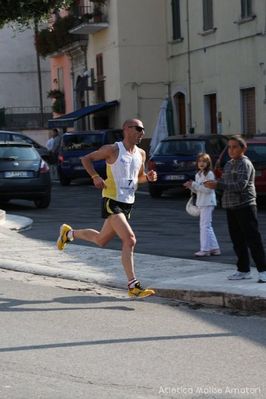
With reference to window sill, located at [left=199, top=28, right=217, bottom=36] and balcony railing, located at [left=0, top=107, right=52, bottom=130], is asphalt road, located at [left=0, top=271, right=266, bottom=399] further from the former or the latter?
balcony railing, located at [left=0, top=107, right=52, bottom=130]

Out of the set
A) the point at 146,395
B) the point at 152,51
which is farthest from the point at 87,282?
the point at 152,51

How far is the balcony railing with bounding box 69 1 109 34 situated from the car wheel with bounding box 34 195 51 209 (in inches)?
621

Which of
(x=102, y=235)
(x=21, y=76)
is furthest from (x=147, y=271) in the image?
(x=21, y=76)

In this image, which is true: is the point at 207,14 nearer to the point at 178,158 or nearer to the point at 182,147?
the point at 182,147

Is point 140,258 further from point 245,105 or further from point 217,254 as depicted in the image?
point 245,105

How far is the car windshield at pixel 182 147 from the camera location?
21750mm

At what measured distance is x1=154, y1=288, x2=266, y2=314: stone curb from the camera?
8.39 m

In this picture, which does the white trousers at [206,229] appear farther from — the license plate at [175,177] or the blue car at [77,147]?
the blue car at [77,147]

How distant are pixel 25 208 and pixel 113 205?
11.2m

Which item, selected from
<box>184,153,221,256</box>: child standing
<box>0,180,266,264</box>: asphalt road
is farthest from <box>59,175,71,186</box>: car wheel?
<box>184,153,221,256</box>: child standing

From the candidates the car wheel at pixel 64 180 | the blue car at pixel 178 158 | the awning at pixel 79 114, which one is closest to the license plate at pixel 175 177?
the blue car at pixel 178 158

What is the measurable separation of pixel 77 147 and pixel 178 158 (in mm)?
6874

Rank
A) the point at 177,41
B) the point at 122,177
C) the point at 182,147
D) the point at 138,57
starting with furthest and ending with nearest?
1. the point at 138,57
2. the point at 177,41
3. the point at 182,147
4. the point at 122,177

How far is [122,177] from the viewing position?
8.96 m
